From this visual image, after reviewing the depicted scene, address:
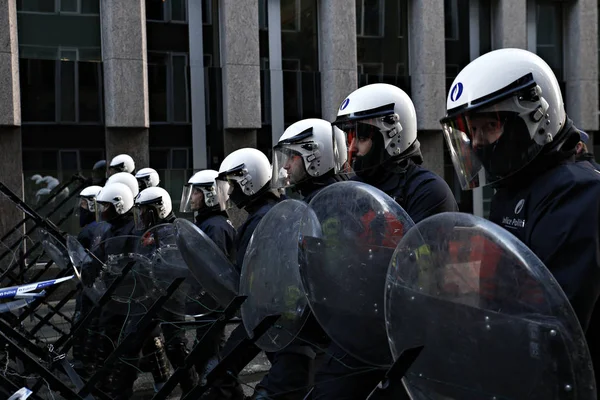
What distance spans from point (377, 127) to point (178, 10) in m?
10.7

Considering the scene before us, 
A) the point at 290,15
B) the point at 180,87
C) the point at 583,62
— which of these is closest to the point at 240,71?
the point at 180,87

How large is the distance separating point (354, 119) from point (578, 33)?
49.9ft

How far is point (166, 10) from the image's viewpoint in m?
13.8

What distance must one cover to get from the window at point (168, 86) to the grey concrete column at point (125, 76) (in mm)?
307

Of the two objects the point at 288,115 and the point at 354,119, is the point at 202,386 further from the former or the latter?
the point at 288,115

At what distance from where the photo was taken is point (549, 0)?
57.7 ft

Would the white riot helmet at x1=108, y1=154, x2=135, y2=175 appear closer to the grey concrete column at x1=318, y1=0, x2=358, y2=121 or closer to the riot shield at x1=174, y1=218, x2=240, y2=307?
the grey concrete column at x1=318, y1=0, x2=358, y2=121

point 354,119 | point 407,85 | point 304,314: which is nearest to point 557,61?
point 407,85

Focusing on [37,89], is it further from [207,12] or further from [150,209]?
[150,209]

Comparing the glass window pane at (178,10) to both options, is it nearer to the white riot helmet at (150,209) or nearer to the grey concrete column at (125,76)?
the grey concrete column at (125,76)

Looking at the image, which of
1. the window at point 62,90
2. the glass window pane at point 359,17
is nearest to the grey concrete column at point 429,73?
the glass window pane at point 359,17

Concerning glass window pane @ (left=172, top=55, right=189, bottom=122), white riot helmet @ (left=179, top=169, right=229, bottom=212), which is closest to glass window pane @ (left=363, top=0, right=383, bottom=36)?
glass window pane @ (left=172, top=55, right=189, bottom=122)

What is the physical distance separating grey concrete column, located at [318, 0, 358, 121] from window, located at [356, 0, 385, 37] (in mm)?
549

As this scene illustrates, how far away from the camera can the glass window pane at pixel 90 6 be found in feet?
43.2
